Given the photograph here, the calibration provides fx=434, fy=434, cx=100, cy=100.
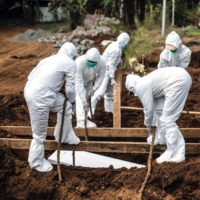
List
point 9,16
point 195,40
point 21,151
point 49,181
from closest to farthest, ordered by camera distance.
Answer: point 49,181 → point 21,151 → point 195,40 → point 9,16

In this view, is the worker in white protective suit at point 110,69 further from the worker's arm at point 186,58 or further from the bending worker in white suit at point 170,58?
the worker's arm at point 186,58

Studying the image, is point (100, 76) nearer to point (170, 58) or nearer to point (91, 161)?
point (170, 58)

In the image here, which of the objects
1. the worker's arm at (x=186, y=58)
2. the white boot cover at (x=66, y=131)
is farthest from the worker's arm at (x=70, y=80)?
the worker's arm at (x=186, y=58)

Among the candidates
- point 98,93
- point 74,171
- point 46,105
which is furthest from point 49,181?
point 98,93

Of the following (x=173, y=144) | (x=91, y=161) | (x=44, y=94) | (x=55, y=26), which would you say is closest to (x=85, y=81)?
(x=91, y=161)

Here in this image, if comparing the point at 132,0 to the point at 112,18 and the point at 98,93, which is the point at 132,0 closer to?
the point at 112,18

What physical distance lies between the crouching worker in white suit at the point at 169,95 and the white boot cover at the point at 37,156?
1.59 m

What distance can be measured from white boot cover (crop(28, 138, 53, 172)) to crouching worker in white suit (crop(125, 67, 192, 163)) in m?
1.59

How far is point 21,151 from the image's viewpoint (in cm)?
743

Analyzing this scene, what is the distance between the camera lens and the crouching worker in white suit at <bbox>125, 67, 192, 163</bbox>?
20.9 feet

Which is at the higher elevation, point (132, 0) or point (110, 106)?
point (132, 0)

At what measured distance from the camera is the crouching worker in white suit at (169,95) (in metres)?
6.36

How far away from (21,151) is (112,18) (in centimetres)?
1536

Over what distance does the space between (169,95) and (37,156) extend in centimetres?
213
